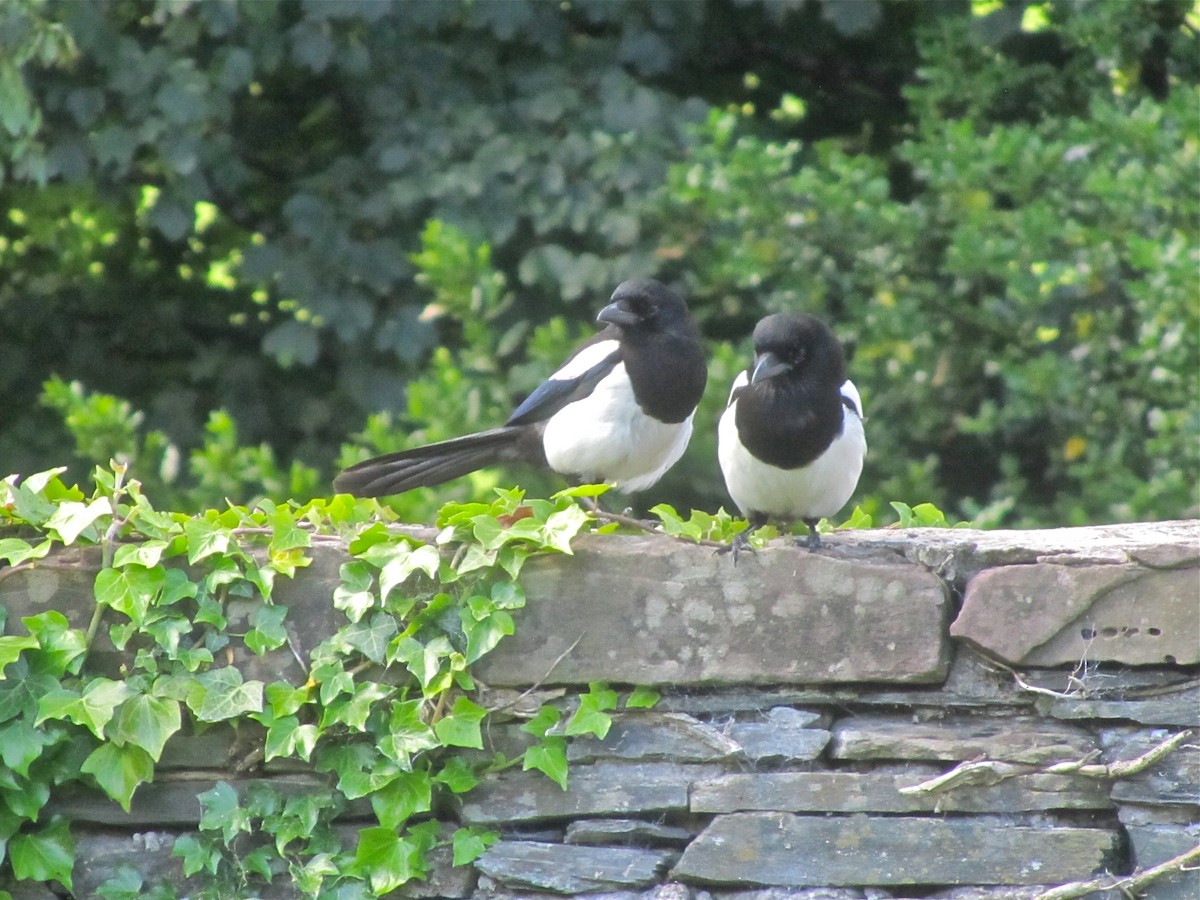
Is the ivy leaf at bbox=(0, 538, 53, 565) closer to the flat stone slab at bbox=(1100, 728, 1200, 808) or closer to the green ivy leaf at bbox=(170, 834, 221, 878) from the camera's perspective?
the green ivy leaf at bbox=(170, 834, 221, 878)

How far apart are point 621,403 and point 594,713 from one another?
1.28 meters

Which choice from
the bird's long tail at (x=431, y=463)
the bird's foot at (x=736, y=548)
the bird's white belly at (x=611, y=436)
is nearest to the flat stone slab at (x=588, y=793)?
the bird's foot at (x=736, y=548)

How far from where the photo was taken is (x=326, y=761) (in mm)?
2490

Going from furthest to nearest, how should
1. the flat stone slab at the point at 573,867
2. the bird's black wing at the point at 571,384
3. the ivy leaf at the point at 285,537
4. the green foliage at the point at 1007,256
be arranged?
the green foliage at the point at 1007,256 < the bird's black wing at the point at 571,384 < the ivy leaf at the point at 285,537 < the flat stone slab at the point at 573,867

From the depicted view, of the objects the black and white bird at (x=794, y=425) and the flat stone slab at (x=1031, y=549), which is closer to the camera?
the flat stone slab at (x=1031, y=549)

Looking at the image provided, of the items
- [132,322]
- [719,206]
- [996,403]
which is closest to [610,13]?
[719,206]

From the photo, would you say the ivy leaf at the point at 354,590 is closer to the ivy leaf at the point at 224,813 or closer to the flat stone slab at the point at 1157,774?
the ivy leaf at the point at 224,813

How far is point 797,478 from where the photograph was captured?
10.1 feet

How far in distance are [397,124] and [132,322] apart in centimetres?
147

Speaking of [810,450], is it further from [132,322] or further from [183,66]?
[132,322]

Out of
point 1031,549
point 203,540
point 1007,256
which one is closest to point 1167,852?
point 1031,549

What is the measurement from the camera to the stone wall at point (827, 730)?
2.38m

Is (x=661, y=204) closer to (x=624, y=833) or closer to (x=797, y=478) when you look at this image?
(x=797, y=478)

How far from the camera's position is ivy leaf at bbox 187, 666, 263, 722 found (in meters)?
2.47
